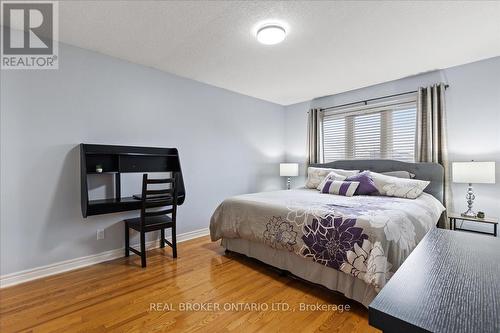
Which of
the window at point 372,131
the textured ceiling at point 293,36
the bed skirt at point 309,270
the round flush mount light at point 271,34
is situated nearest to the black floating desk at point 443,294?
the bed skirt at point 309,270

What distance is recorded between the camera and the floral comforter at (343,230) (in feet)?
5.84

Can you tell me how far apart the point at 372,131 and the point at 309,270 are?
281 cm

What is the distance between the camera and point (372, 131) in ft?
13.2

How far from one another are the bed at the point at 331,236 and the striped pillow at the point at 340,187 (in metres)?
0.65

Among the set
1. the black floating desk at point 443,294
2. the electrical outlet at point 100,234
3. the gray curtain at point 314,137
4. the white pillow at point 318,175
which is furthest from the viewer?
the gray curtain at point 314,137

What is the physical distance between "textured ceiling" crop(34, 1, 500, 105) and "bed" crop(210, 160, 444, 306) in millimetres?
1716

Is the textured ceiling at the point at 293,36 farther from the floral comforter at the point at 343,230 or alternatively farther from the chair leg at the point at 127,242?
the chair leg at the point at 127,242

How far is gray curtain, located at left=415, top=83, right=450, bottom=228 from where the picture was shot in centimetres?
326

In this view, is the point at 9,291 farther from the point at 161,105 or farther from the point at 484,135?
the point at 484,135

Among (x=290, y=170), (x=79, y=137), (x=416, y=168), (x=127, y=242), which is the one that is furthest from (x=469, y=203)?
(x=79, y=137)

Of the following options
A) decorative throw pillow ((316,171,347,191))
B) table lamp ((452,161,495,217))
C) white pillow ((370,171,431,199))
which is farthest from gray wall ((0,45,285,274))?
table lamp ((452,161,495,217))

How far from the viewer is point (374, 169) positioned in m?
3.84

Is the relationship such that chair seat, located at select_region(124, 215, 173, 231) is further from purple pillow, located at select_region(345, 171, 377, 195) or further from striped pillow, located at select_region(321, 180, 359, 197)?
purple pillow, located at select_region(345, 171, 377, 195)

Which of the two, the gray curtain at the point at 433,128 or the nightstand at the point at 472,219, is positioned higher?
the gray curtain at the point at 433,128
